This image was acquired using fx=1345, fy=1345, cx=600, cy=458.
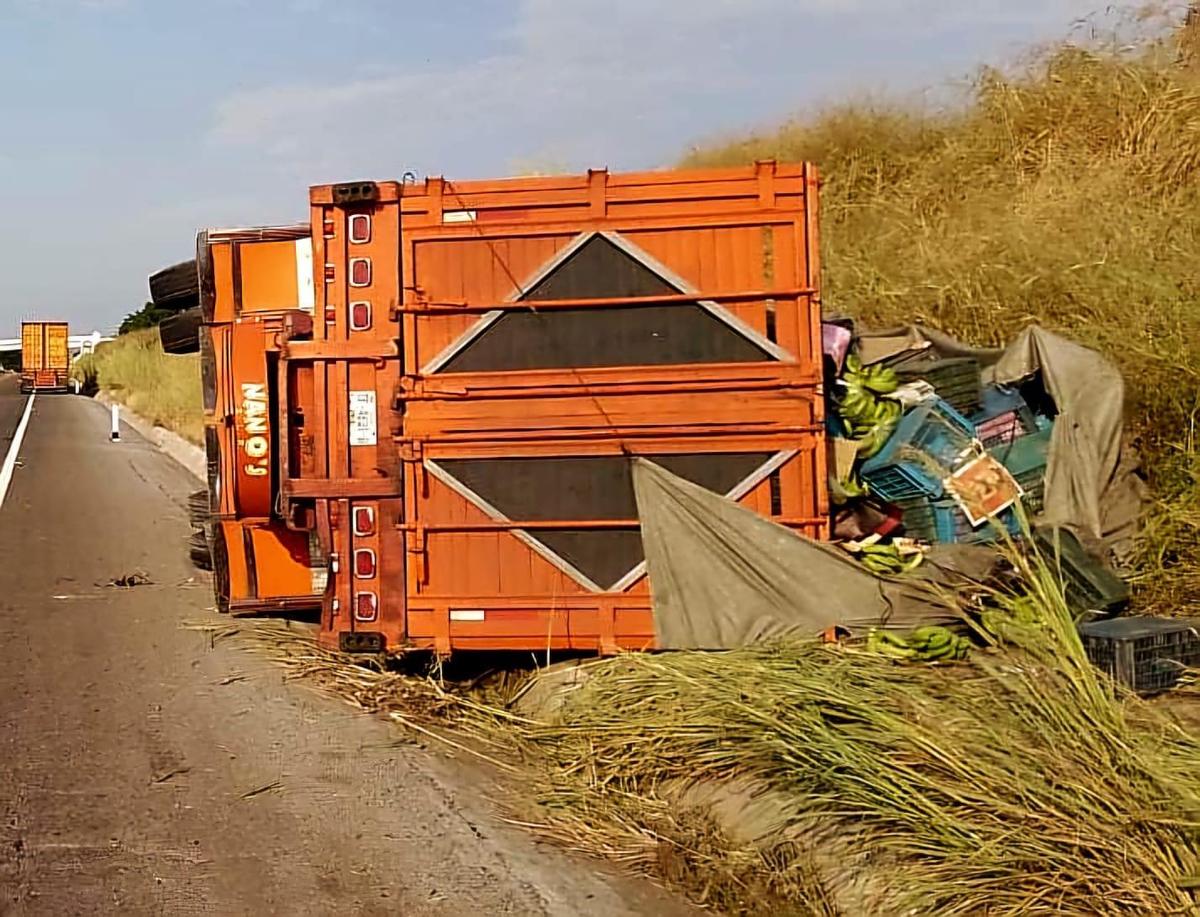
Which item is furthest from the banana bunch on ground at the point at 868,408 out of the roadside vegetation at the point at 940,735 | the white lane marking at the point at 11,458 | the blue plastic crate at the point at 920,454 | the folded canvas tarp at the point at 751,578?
the white lane marking at the point at 11,458

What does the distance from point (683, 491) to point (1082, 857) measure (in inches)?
126

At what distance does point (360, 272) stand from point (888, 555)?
10.4 ft

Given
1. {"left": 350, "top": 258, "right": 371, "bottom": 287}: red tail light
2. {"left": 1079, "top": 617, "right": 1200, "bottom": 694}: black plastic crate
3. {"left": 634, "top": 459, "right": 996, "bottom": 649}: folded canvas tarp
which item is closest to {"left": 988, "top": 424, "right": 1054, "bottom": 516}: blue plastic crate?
{"left": 634, "top": 459, "right": 996, "bottom": 649}: folded canvas tarp

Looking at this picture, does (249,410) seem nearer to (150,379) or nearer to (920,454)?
(920,454)

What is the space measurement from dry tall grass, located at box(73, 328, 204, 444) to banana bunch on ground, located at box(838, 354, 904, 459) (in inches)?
524

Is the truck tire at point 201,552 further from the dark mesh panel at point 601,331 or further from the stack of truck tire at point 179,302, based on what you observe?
the dark mesh panel at point 601,331

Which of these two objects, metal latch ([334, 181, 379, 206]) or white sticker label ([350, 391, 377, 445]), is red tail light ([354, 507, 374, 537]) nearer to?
white sticker label ([350, 391, 377, 445])

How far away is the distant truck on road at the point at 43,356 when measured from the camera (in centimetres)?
5709

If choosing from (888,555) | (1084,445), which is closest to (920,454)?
(888,555)

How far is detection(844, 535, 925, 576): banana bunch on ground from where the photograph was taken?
270 inches

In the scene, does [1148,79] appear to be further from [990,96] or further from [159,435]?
[159,435]

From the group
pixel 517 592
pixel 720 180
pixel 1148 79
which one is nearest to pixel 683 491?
pixel 517 592

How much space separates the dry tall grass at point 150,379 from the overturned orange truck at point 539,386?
12.4m

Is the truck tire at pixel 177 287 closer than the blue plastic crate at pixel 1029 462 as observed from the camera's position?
No
